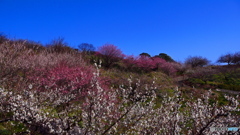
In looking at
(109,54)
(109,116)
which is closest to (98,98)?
(109,116)

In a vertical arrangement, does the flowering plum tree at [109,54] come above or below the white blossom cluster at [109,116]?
above

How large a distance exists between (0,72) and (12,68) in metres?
0.73

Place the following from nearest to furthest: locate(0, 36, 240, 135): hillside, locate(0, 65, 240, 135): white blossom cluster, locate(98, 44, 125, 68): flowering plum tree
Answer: locate(0, 65, 240, 135): white blossom cluster → locate(0, 36, 240, 135): hillside → locate(98, 44, 125, 68): flowering plum tree

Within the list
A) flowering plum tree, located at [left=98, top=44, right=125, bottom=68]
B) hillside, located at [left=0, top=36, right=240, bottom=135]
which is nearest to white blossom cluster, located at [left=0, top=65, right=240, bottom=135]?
hillside, located at [left=0, top=36, right=240, bottom=135]

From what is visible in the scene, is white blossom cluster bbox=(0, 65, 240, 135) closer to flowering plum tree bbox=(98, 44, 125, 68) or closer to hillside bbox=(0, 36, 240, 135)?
hillside bbox=(0, 36, 240, 135)

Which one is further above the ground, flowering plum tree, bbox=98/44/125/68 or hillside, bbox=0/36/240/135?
flowering plum tree, bbox=98/44/125/68

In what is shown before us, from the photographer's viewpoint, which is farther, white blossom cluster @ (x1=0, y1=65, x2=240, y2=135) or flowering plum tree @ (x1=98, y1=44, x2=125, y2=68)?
flowering plum tree @ (x1=98, y1=44, x2=125, y2=68)

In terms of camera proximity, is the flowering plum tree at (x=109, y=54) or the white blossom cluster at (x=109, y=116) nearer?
the white blossom cluster at (x=109, y=116)

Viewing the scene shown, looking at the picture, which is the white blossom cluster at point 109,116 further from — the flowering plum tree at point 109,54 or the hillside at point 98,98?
the flowering plum tree at point 109,54

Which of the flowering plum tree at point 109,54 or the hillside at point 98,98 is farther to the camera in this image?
the flowering plum tree at point 109,54

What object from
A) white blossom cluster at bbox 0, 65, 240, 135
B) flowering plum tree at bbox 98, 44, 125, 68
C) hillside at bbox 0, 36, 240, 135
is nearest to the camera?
white blossom cluster at bbox 0, 65, 240, 135

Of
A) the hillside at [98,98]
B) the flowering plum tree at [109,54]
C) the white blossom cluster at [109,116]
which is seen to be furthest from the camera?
the flowering plum tree at [109,54]

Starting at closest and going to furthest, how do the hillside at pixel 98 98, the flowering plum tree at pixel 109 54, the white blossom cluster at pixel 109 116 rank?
1. the white blossom cluster at pixel 109 116
2. the hillside at pixel 98 98
3. the flowering plum tree at pixel 109 54

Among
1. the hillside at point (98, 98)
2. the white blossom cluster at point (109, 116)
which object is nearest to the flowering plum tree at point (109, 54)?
the hillside at point (98, 98)
